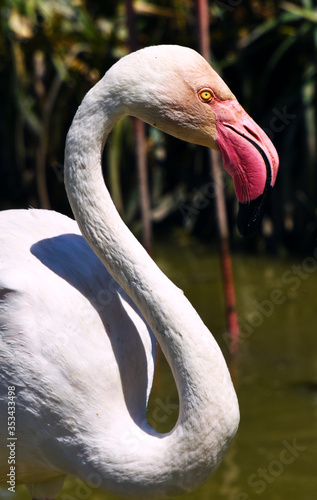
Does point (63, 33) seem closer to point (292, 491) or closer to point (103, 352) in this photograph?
point (292, 491)

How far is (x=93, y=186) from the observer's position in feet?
7.66

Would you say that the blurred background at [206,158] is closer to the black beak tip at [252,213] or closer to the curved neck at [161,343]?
the curved neck at [161,343]

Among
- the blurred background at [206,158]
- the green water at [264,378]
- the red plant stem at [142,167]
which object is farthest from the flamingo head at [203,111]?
the red plant stem at [142,167]

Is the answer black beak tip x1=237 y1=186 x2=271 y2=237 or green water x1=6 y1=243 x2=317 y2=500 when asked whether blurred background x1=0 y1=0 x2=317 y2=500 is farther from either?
black beak tip x1=237 y1=186 x2=271 y2=237

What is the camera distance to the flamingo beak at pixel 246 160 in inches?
87.5

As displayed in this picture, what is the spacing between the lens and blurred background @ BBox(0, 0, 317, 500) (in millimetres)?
5301

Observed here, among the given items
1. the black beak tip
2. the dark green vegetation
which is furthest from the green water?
the black beak tip

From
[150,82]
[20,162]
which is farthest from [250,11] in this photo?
[150,82]

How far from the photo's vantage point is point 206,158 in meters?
8.66

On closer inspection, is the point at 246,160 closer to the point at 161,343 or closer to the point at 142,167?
the point at 161,343

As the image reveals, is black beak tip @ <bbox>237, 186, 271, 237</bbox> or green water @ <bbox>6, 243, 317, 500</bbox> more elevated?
black beak tip @ <bbox>237, 186, 271, 237</bbox>

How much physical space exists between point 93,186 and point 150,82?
1.10ft

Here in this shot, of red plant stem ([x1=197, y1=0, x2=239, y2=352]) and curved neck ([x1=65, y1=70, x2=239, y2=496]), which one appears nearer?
curved neck ([x1=65, y1=70, x2=239, y2=496])

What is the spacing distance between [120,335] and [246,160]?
649 mm
